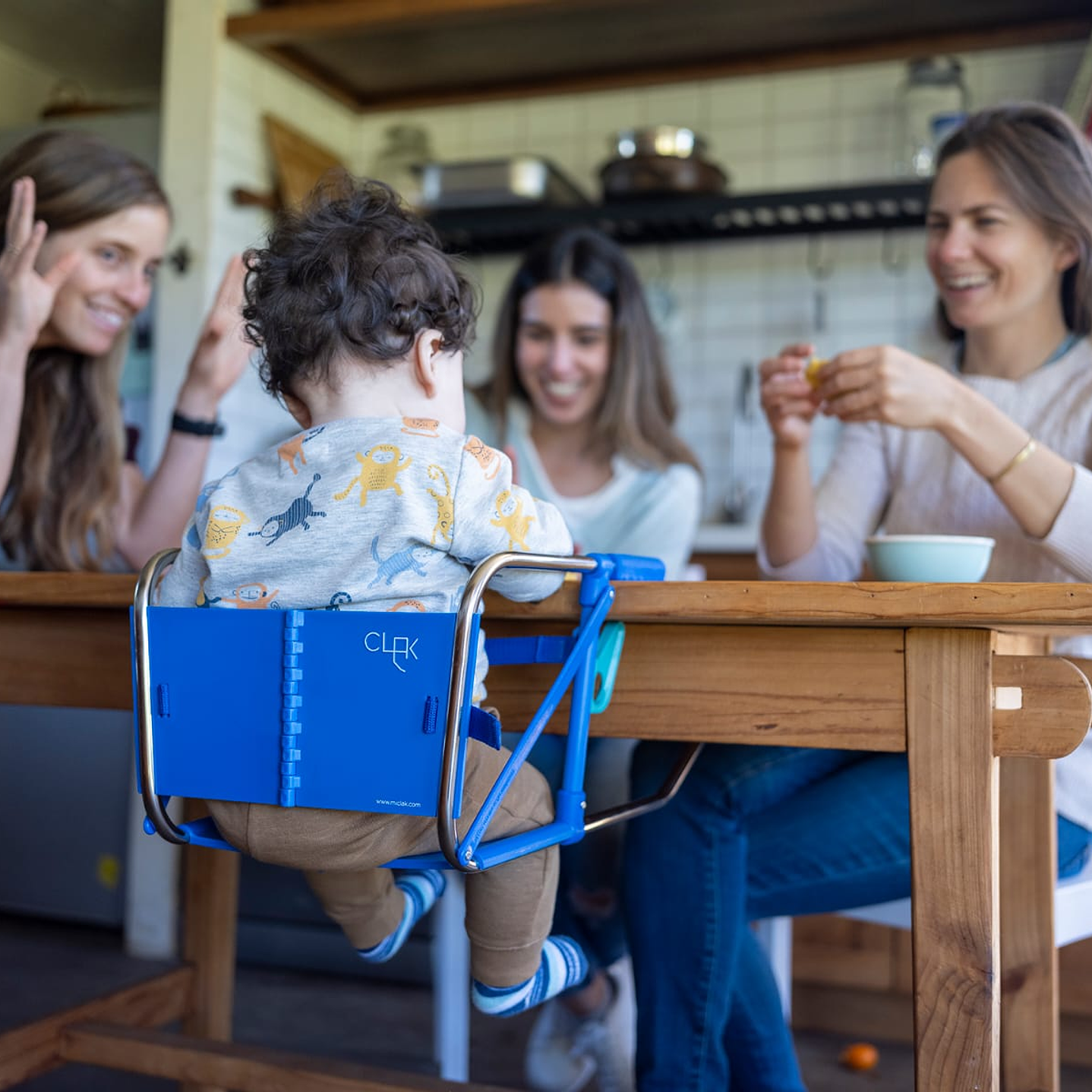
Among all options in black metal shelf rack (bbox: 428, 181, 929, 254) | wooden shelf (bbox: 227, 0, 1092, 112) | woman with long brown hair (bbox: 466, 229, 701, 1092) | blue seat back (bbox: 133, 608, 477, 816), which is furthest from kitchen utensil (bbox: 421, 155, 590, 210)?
blue seat back (bbox: 133, 608, 477, 816)

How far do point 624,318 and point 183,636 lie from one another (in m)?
1.35

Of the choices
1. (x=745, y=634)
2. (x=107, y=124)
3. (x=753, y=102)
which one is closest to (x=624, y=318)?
Result: (x=745, y=634)

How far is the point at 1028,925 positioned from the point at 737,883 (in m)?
0.36

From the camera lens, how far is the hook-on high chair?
88 centimetres

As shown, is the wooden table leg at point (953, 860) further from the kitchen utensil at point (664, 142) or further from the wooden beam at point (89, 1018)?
the kitchen utensil at point (664, 142)

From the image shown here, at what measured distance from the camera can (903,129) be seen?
10.6 ft

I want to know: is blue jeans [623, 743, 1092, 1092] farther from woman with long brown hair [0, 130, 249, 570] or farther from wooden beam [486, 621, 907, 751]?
woman with long brown hair [0, 130, 249, 570]

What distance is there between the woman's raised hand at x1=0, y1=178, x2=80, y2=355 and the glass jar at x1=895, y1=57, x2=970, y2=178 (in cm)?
229

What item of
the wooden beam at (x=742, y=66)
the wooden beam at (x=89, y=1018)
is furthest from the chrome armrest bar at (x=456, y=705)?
the wooden beam at (x=742, y=66)

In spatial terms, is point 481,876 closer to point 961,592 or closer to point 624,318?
point 961,592

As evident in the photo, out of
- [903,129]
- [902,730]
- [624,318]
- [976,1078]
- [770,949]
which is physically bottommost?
[770,949]

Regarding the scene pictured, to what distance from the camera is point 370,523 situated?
0.95 metres

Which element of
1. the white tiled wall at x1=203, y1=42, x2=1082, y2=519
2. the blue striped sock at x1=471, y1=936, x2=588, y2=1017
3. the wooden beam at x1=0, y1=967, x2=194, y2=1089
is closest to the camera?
the blue striped sock at x1=471, y1=936, x2=588, y2=1017

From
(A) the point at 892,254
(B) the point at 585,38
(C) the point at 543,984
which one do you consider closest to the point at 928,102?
(A) the point at 892,254
